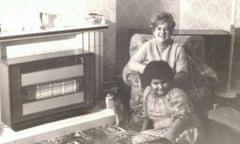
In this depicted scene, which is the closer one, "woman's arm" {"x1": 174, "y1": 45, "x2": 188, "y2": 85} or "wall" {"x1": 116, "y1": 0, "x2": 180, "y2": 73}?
"woman's arm" {"x1": 174, "y1": 45, "x2": 188, "y2": 85}

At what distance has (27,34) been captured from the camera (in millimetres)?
2244

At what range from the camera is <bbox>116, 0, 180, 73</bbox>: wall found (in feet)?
6.25

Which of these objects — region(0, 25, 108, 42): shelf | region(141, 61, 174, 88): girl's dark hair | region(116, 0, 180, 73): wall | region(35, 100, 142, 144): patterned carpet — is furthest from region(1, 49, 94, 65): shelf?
region(141, 61, 174, 88): girl's dark hair

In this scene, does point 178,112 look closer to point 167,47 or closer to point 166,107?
point 166,107

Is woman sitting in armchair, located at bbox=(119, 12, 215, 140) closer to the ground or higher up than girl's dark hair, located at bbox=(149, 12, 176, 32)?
closer to the ground

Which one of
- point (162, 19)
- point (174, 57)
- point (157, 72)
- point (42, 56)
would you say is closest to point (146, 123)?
point (157, 72)

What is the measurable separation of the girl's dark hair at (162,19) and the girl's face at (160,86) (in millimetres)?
251

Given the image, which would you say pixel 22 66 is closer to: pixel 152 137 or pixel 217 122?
pixel 152 137

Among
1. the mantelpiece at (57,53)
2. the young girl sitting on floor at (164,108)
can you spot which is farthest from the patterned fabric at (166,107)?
the mantelpiece at (57,53)

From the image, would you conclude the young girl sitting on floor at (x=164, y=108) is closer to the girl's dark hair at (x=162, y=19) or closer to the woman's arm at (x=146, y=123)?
the woman's arm at (x=146, y=123)

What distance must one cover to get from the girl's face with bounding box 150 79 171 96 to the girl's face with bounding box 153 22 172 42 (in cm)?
20

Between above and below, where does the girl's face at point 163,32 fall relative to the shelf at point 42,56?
above

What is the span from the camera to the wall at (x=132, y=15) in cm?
190

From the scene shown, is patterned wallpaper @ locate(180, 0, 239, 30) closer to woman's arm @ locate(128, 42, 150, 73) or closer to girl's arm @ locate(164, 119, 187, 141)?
woman's arm @ locate(128, 42, 150, 73)
